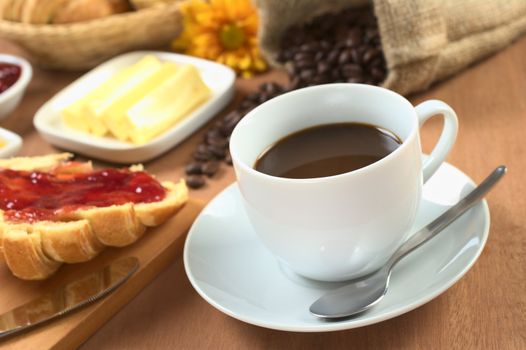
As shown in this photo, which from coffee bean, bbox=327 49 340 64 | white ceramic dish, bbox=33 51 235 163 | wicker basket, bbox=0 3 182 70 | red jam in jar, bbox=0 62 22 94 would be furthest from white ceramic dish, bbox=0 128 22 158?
coffee bean, bbox=327 49 340 64

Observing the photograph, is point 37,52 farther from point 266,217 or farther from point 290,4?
point 266,217

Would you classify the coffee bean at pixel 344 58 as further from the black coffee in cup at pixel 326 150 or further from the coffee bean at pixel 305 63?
the black coffee in cup at pixel 326 150

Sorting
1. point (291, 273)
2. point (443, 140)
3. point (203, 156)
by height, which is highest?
point (443, 140)

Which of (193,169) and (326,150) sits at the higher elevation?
(326,150)

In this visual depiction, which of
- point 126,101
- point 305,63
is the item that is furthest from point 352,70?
point 126,101

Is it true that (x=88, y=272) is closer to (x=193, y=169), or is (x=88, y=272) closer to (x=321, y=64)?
(x=193, y=169)

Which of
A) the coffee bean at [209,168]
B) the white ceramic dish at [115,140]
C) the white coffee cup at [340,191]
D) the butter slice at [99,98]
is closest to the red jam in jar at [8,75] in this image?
the white ceramic dish at [115,140]
